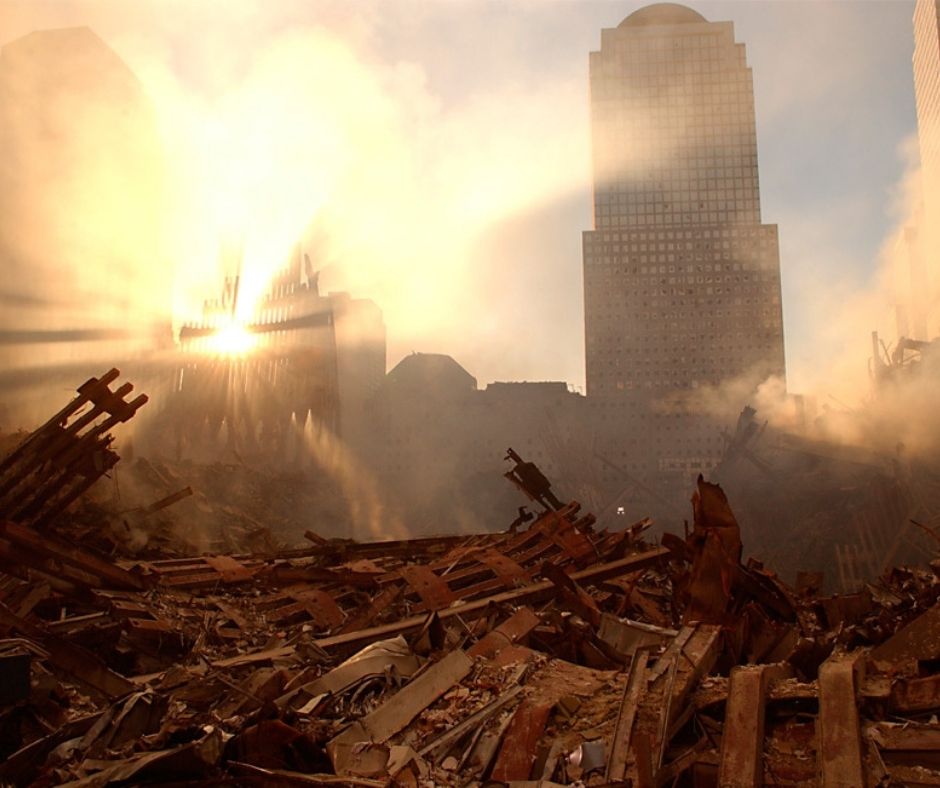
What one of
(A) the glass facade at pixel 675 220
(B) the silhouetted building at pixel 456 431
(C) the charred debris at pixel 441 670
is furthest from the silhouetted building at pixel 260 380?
(A) the glass facade at pixel 675 220

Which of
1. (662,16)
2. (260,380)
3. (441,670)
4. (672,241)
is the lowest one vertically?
(441,670)

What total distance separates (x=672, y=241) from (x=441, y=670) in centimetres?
4857

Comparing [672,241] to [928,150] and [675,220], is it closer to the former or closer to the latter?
[675,220]

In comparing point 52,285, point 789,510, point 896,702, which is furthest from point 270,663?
point 789,510

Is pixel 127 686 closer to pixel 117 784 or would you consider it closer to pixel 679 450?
pixel 117 784

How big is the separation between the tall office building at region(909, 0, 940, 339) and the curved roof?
16628 mm

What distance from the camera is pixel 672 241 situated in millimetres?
50125

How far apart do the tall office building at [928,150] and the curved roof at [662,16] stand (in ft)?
54.6

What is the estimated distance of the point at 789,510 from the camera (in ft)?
75.0

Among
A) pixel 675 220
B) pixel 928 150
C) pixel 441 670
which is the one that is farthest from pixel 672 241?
pixel 441 670

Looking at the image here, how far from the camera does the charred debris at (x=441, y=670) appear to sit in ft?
13.0

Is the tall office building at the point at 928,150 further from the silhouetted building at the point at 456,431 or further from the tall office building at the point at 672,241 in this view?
the silhouetted building at the point at 456,431

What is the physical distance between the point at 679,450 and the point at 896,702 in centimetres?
3795

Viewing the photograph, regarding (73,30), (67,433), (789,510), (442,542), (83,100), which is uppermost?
(73,30)
